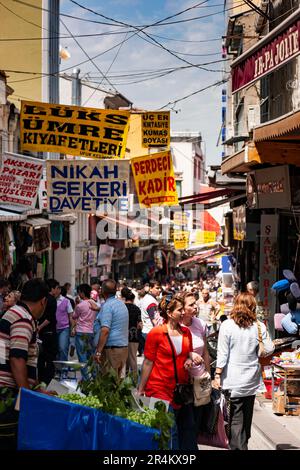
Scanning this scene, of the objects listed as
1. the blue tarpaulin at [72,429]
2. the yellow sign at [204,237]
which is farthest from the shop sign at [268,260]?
the yellow sign at [204,237]

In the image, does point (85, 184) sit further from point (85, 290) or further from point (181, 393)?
point (181, 393)

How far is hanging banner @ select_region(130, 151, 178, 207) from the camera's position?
17641 millimetres

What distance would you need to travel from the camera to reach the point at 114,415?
581 cm

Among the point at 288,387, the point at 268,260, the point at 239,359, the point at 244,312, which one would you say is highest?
the point at 268,260

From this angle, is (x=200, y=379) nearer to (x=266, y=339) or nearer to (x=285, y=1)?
(x=266, y=339)

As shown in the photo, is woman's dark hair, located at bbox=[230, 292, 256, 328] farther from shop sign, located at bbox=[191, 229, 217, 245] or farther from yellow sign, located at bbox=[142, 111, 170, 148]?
shop sign, located at bbox=[191, 229, 217, 245]

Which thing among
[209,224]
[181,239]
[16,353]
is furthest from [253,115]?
[209,224]

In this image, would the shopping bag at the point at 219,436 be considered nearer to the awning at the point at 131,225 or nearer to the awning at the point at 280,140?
the awning at the point at 280,140

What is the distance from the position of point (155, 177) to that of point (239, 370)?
997cm

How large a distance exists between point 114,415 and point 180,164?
69.2 meters

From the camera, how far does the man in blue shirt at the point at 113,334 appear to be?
36.3 ft

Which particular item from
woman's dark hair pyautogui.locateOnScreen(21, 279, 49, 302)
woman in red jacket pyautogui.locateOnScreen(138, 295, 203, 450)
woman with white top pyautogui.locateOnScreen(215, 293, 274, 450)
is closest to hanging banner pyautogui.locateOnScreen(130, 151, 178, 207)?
woman with white top pyautogui.locateOnScreen(215, 293, 274, 450)

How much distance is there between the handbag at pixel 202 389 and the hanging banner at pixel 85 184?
9.04m

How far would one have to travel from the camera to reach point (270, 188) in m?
14.3
